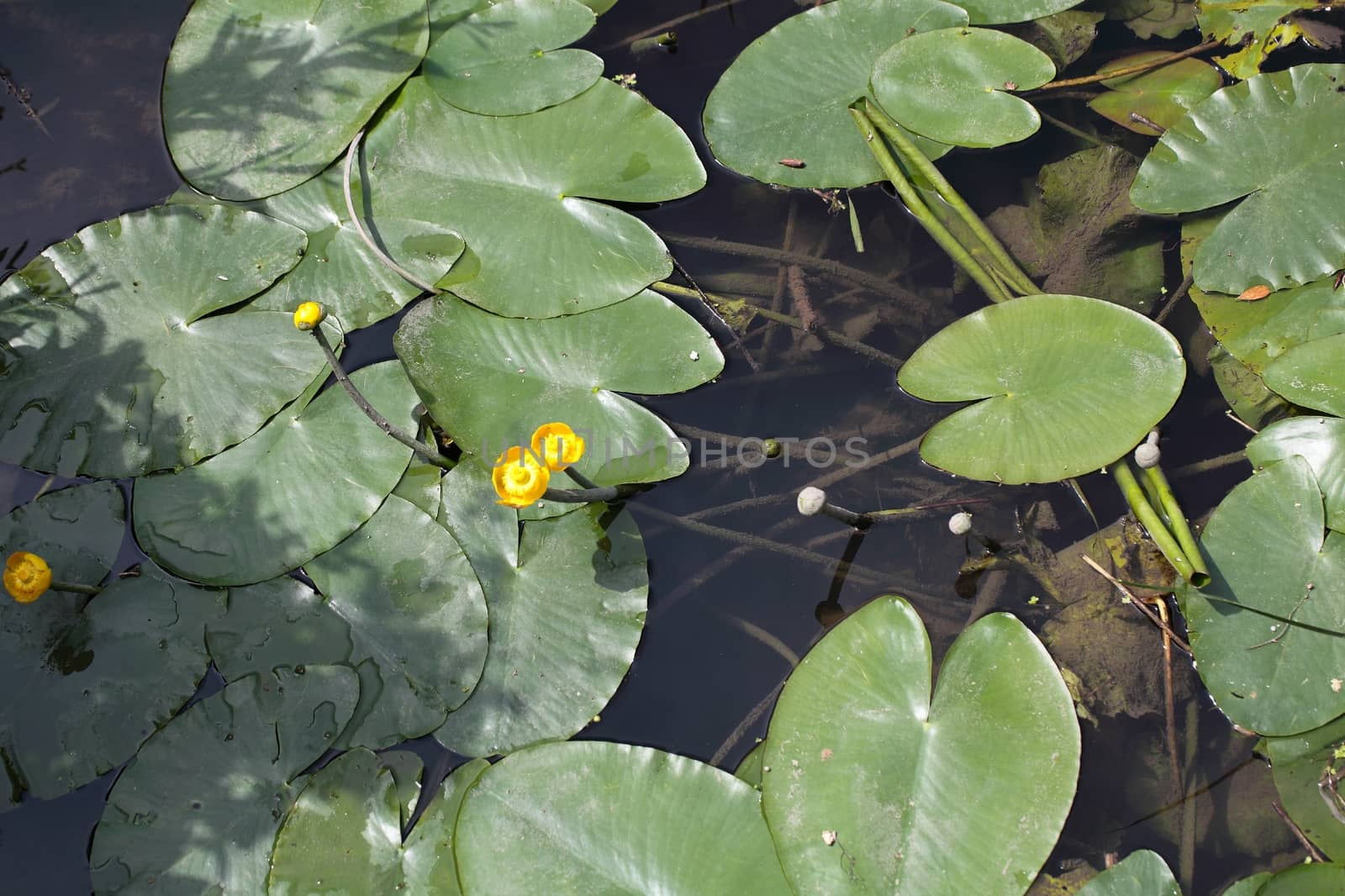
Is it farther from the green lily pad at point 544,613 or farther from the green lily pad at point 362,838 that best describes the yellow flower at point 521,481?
the green lily pad at point 362,838

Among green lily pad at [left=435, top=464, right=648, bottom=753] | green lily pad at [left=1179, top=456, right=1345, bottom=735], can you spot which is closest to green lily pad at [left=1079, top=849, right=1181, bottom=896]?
green lily pad at [left=1179, top=456, right=1345, bottom=735]

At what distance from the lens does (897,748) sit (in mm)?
2043

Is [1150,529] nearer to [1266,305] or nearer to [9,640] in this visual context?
[1266,305]

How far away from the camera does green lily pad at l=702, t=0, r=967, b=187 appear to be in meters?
2.81

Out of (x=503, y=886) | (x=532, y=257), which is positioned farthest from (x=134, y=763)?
(x=532, y=257)

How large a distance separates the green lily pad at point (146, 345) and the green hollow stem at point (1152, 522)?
8.01ft

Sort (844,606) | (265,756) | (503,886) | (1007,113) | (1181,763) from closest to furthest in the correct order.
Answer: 1. (503,886)
2. (265,756)
3. (1181,763)
4. (844,606)
5. (1007,113)

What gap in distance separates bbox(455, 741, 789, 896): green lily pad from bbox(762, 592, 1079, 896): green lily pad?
0.36 feet

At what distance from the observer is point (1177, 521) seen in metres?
2.32

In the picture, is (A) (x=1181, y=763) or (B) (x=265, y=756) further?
(A) (x=1181, y=763)

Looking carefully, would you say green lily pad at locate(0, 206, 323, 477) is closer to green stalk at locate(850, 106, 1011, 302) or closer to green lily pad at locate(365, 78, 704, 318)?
green lily pad at locate(365, 78, 704, 318)

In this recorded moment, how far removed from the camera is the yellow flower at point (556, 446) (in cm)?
200

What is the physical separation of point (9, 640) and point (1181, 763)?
3348 millimetres

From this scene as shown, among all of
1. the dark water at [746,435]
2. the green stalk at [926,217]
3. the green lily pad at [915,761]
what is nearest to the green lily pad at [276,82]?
the dark water at [746,435]
